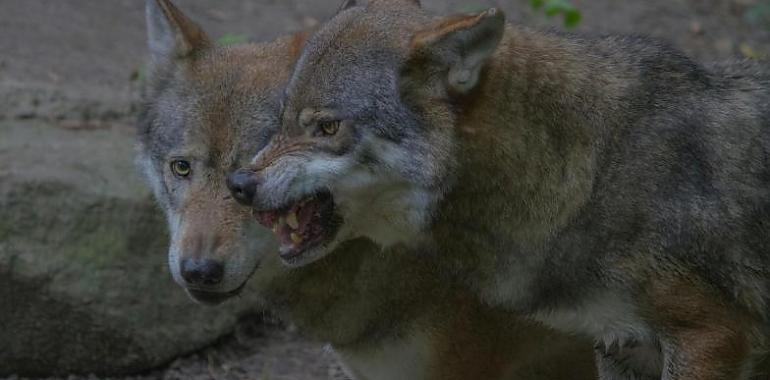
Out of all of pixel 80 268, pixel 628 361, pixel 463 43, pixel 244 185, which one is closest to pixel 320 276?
pixel 244 185

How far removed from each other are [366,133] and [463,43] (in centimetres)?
50

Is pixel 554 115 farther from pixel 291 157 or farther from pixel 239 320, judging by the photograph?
pixel 239 320

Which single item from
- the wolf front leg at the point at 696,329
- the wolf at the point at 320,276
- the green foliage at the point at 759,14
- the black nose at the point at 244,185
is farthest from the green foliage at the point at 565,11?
the black nose at the point at 244,185

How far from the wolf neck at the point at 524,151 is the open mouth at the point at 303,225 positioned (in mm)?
458

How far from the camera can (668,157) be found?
5418 mm

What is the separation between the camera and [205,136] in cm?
583

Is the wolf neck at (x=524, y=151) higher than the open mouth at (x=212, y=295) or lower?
higher

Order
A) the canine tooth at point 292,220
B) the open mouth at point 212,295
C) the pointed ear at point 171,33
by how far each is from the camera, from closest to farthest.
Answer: the canine tooth at point 292,220 → the open mouth at point 212,295 → the pointed ear at point 171,33

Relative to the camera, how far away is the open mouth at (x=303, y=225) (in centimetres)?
531

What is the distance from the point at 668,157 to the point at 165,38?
241cm

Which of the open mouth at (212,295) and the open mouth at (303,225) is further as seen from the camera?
the open mouth at (212,295)

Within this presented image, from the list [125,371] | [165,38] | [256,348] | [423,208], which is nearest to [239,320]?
[256,348]

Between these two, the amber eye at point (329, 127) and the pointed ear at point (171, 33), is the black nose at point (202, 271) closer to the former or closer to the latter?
the amber eye at point (329, 127)

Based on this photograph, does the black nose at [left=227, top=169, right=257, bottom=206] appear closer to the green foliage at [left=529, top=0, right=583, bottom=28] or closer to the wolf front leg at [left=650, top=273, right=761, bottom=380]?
the wolf front leg at [left=650, top=273, right=761, bottom=380]
